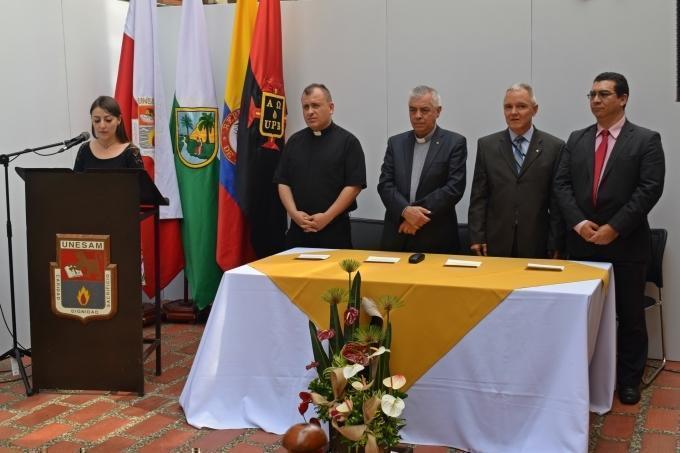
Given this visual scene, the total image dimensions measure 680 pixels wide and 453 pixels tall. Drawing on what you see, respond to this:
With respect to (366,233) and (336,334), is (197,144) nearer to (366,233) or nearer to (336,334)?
(366,233)

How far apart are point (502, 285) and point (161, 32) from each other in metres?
3.60

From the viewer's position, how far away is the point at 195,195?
5094 mm

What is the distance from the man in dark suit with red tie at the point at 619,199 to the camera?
348 cm

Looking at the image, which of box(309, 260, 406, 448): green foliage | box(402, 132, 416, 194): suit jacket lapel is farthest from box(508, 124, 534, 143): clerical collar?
box(309, 260, 406, 448): green foliage

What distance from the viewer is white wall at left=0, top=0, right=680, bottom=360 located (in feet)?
13.9

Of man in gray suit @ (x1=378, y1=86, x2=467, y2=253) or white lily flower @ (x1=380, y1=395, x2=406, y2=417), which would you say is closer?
white lily flower @ (x1=380, y1=395, x2=406, y2=417)

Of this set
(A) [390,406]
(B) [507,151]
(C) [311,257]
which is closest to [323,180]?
(C) [311,257]

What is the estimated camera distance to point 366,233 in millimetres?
4637

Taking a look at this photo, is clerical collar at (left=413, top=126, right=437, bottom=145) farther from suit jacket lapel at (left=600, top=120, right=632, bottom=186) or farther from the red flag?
the red flag

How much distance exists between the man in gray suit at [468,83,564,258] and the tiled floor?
89 centimetres

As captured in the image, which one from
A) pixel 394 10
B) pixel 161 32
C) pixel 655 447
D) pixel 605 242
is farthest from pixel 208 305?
pixel 655 447

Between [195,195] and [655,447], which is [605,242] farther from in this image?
[195,195]

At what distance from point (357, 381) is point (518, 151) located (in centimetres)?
189


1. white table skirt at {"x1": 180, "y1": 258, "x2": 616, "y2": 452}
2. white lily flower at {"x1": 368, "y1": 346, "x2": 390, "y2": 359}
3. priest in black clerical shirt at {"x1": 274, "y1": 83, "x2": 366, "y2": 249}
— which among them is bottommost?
white table skirt at {"x1": 180, "y1": 258, "x2": 616, "y2": 452}
